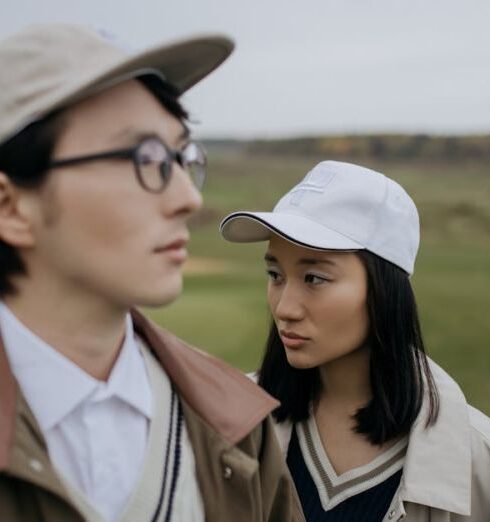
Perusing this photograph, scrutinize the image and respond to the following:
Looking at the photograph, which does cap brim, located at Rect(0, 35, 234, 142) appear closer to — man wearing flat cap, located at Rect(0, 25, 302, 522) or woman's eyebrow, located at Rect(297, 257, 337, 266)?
man wearing flat cap, located at Rect(0, 25, 302, 522)

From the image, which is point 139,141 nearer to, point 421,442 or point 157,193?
point 157,193

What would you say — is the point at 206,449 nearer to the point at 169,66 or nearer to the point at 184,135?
the point at 184,135

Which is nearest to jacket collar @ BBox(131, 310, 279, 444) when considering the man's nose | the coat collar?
the coat collar

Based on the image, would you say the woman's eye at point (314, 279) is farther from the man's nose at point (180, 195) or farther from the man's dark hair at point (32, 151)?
the man's dark hair at point (32, 151)

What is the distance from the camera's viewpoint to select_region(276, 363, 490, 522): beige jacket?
2.11m

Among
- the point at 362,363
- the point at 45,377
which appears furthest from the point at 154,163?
the point at 362,363

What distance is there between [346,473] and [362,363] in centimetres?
28

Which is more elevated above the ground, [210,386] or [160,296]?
[160,296]

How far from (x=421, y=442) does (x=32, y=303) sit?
1.17 m

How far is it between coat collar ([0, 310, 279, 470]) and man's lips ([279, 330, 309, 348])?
0.52m

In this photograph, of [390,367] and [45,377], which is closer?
[45,377]

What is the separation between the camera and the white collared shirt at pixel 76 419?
53.9 inches

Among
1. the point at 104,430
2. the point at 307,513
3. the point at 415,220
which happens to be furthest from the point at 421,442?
the point at 104,430

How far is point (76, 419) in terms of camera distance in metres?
1.40
